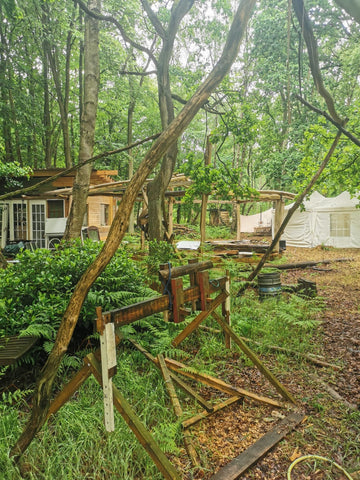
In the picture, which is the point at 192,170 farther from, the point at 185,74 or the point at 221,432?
the point at 221,432

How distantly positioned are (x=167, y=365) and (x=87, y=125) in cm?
592

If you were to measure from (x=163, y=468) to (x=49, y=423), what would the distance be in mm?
1453

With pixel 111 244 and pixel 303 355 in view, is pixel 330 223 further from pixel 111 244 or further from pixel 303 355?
pixel 111 244

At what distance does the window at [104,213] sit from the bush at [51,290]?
39.5ft

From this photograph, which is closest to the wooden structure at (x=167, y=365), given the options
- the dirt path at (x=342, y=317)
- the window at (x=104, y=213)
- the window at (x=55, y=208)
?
the dirt path at (x=342, y=317)

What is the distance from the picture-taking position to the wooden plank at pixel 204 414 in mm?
2788

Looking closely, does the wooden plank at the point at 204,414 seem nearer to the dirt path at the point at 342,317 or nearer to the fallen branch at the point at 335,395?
the fallen branch at the point at 335,395

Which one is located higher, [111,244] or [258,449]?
[111,244]

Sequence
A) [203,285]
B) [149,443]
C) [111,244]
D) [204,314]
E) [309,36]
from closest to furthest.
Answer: [149,443], [111,244], [203,285], [204,314], [309,36]

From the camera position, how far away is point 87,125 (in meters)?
7.07

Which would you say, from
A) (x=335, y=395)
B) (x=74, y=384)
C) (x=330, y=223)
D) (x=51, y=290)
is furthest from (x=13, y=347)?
Result: (x=330, y=223)

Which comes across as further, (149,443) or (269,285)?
(269,285)

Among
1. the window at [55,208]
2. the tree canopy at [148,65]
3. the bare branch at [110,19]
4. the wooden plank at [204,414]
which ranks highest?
the tree canopy at [148,65]

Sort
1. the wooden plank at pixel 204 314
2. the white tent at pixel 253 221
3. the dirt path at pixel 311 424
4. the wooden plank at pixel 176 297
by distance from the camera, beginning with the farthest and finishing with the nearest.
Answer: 1. the white tent at pixel 253 221
2. the wooden plank at pixel 204 314
3. the wooden plank at pixel 176 297
4. the dirt path at pixel 311 424
